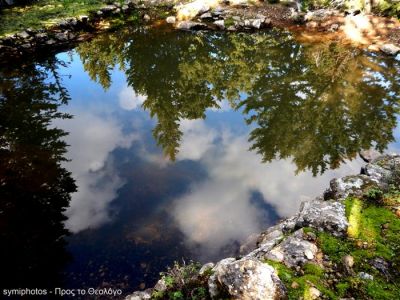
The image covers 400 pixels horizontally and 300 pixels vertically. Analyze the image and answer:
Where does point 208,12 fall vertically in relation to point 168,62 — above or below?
above

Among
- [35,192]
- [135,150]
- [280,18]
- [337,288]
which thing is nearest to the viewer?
[337,288]

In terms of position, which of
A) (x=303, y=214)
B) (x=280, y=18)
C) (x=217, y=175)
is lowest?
(x=303, y=214)

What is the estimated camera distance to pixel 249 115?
1834 centimetres

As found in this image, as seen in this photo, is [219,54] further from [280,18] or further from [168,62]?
[280,18]

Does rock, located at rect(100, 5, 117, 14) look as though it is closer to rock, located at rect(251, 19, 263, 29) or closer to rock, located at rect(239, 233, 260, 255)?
Answer: rock, located at rect(251, 19, 263, 29)

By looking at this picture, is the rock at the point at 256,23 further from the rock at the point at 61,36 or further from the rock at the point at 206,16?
the rock at the point at 61,36

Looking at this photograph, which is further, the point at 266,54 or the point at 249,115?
the point at 266,54

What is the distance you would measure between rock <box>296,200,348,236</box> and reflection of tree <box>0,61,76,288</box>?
812cm

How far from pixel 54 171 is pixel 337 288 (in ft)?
39.9

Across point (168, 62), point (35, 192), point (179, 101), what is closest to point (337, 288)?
point (35, 192)

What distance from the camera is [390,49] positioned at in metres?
23.4

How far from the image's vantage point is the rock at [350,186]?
10129mm

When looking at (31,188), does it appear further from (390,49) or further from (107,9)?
(390,49)

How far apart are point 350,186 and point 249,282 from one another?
6.04 meters
